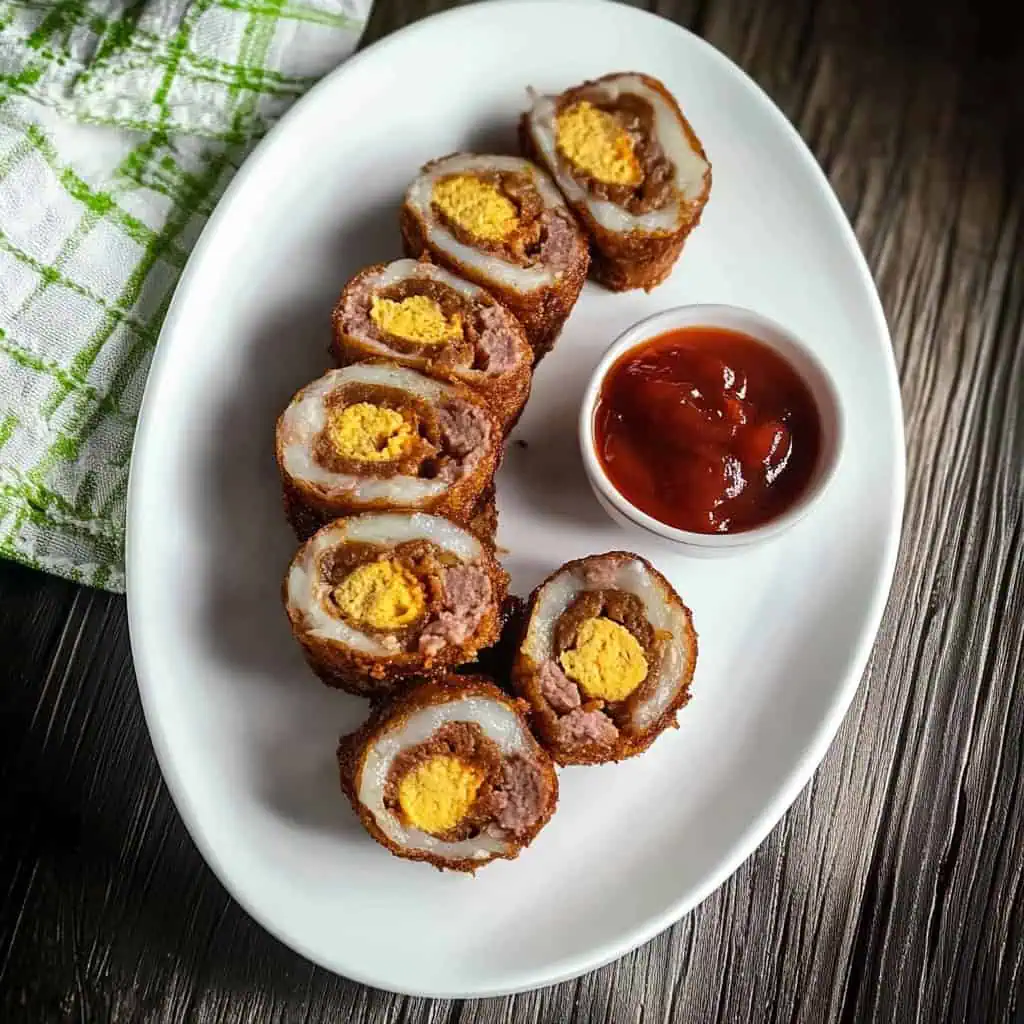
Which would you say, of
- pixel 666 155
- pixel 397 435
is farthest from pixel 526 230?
pixel 397 435

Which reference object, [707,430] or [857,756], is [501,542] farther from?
[857,756]

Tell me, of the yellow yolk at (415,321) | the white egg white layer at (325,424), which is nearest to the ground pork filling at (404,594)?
the white egg white layer at (325,424)

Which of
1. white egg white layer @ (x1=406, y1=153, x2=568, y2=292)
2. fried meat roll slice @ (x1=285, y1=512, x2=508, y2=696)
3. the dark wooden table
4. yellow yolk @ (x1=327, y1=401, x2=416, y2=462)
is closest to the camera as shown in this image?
fried meat roll slice @ (x1=285, y1=512, x2=508, y2=696)

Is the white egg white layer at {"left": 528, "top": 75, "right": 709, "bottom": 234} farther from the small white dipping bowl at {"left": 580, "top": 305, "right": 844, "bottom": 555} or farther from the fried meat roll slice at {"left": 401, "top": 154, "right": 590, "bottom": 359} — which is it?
the small white dipping bowl at {"left": 580, "top": 305, "right": 844, "bottom": 555}

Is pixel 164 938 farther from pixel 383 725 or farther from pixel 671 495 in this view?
pixel 671 495

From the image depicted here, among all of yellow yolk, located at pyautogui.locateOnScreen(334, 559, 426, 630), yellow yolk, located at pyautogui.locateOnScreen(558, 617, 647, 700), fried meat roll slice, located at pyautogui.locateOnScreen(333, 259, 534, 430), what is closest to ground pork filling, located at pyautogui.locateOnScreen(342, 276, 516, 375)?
fried meat roll slice, located at pyautogui.locateOnScreen(333, 259, 534, 430)

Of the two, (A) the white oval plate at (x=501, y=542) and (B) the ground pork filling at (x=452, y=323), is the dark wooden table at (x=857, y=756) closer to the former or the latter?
(A) the white oval plate at (x=501, y=542)
